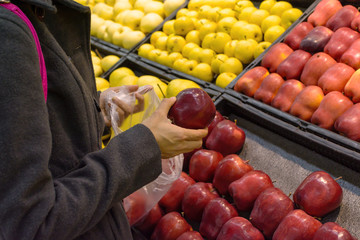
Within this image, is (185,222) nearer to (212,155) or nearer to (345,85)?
(212,155)

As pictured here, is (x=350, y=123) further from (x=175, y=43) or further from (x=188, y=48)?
(x=175, y=43)

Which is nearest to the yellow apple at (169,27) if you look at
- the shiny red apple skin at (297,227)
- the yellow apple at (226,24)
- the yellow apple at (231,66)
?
the yellow apple at (226,24)

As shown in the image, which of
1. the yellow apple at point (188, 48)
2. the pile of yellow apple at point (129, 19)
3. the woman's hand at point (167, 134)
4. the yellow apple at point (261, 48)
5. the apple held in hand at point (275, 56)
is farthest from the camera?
the pile of yellow apple at point (129, 19)

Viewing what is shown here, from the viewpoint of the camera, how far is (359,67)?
1765 mm

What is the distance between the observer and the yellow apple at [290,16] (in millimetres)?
2414

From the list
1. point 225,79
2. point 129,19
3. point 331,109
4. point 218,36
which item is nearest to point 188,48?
point 218,36

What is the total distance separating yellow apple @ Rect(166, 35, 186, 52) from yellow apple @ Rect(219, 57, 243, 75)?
25.1 inches

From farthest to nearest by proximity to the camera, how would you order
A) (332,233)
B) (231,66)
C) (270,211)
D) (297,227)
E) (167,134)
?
1. (231,66)
2. (270,211)
3. (297,227)
4. (332,233)
5. (167,134)

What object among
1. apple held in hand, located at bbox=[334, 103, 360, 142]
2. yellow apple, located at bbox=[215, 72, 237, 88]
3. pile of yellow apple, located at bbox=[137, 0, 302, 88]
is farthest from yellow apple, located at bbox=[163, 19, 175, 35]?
apple held in hand, located at bbox=[334, 103, 360, 142]

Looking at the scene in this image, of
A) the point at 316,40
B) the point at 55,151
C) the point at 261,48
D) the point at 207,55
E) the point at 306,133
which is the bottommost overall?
the point at 207,55

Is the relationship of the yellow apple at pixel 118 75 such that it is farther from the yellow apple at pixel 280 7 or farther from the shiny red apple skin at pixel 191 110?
the shiny red apple skin at pixel 191 110

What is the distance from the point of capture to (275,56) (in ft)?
6.94

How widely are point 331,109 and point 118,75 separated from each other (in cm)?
191

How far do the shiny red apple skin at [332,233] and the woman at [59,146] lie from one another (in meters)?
0.61
